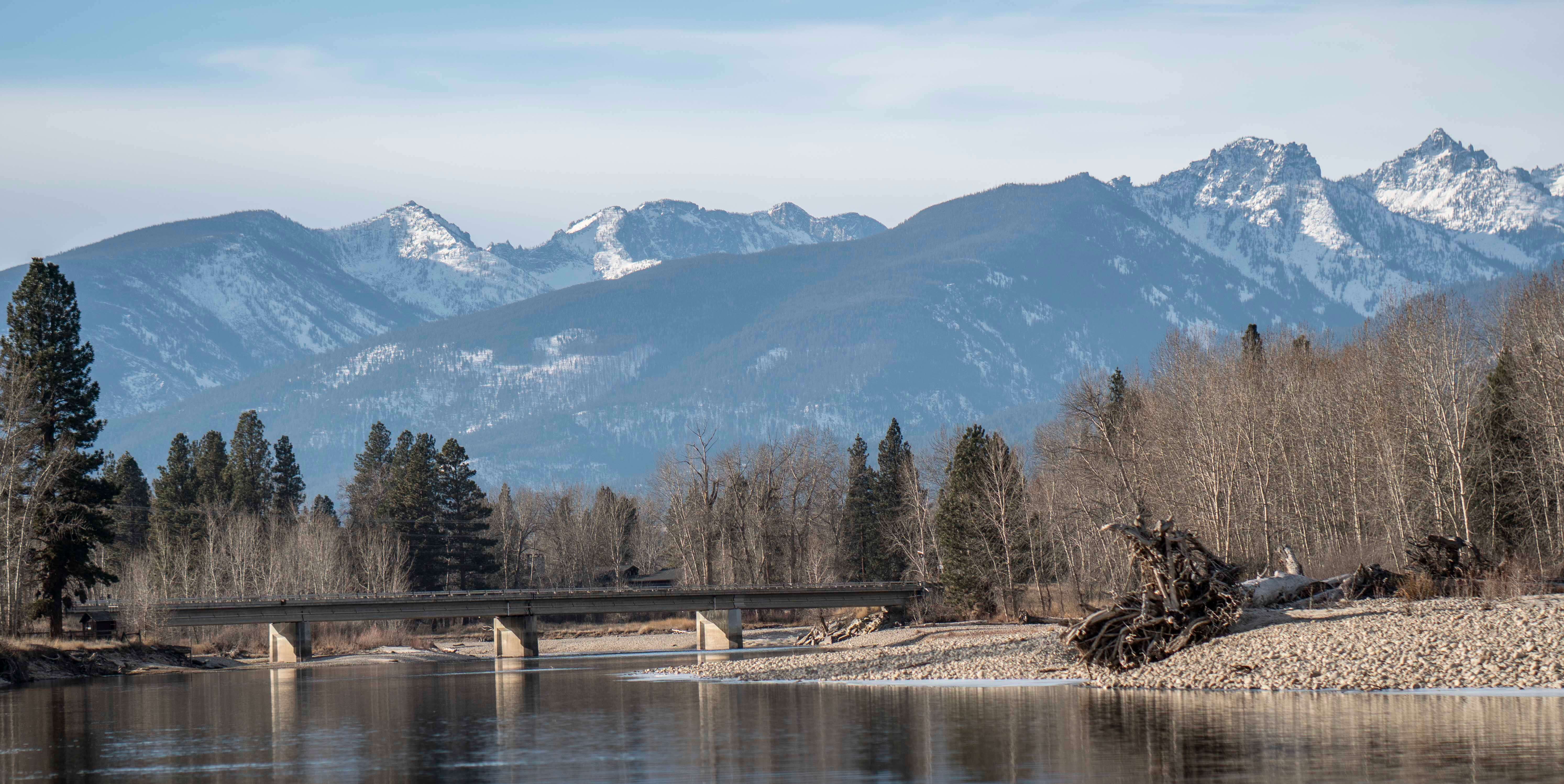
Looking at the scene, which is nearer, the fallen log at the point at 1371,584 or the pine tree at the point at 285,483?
the fallen log at the point at 1371,584

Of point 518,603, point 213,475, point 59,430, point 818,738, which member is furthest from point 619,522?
point 818,738

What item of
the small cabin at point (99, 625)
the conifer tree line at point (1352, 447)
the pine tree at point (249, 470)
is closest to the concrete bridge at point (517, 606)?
the small cabin at point (99, 625)

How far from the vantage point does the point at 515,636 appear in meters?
107

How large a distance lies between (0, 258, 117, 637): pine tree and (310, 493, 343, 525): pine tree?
60.3 m

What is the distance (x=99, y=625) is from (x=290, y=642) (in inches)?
493

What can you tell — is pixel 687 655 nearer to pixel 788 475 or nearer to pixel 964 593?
pixel 964 593

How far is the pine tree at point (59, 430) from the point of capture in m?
80.1

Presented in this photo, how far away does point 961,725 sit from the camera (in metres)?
37.8

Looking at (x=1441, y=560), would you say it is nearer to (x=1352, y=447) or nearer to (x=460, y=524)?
(x=1352, y=447)

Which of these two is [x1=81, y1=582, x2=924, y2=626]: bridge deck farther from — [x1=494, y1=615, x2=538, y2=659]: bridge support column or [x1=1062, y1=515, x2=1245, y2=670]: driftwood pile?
[x1=1062, y1=515, x2=1245, y2=670]: driftwood pile

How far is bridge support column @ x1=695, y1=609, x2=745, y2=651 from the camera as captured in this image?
107625 millimetres

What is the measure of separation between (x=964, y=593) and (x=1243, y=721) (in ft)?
206

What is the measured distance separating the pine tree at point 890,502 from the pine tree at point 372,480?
156 feet

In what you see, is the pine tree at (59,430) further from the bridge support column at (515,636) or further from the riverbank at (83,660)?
the bridge support column at (515,636)
